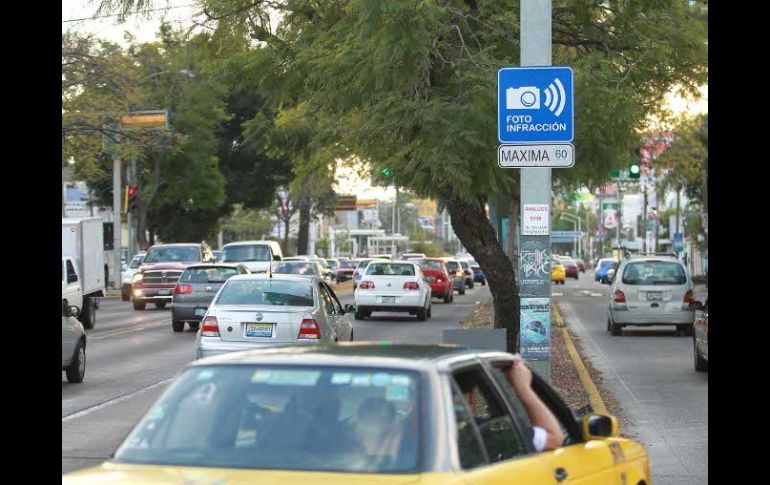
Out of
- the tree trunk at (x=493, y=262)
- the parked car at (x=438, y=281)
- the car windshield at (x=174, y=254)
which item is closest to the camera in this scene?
the tree trunk at (x=493, y=262)

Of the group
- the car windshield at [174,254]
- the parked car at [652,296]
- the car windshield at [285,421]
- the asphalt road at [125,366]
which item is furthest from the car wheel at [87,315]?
the car windshield at [285,421]

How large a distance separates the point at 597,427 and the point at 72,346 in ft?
41.3

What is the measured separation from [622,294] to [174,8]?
1448 cm

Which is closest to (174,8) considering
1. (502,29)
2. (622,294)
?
(502,29)

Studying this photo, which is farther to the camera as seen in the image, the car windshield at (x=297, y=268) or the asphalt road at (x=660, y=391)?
the car windshield at (x=297, y=268)

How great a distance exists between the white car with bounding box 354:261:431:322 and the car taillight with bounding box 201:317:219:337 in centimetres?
1758

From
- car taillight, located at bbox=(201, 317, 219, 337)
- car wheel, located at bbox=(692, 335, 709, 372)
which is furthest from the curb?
car taillight, located at bbox=(201, 317, 219, 337)

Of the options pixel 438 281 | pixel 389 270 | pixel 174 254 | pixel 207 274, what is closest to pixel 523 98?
pixel 207 274

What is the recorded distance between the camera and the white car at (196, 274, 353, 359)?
18516mm

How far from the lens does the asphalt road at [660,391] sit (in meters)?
12.3

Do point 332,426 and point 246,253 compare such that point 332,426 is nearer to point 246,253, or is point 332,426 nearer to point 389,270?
point 389,270

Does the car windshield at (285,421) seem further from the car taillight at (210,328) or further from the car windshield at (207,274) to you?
the car windshield at (207,274)

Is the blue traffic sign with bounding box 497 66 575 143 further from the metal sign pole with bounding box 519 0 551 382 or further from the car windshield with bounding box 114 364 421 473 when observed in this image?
the car windshield with bounding box 114 364 421 473

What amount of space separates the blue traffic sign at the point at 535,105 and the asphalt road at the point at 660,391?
2988 millimetres
